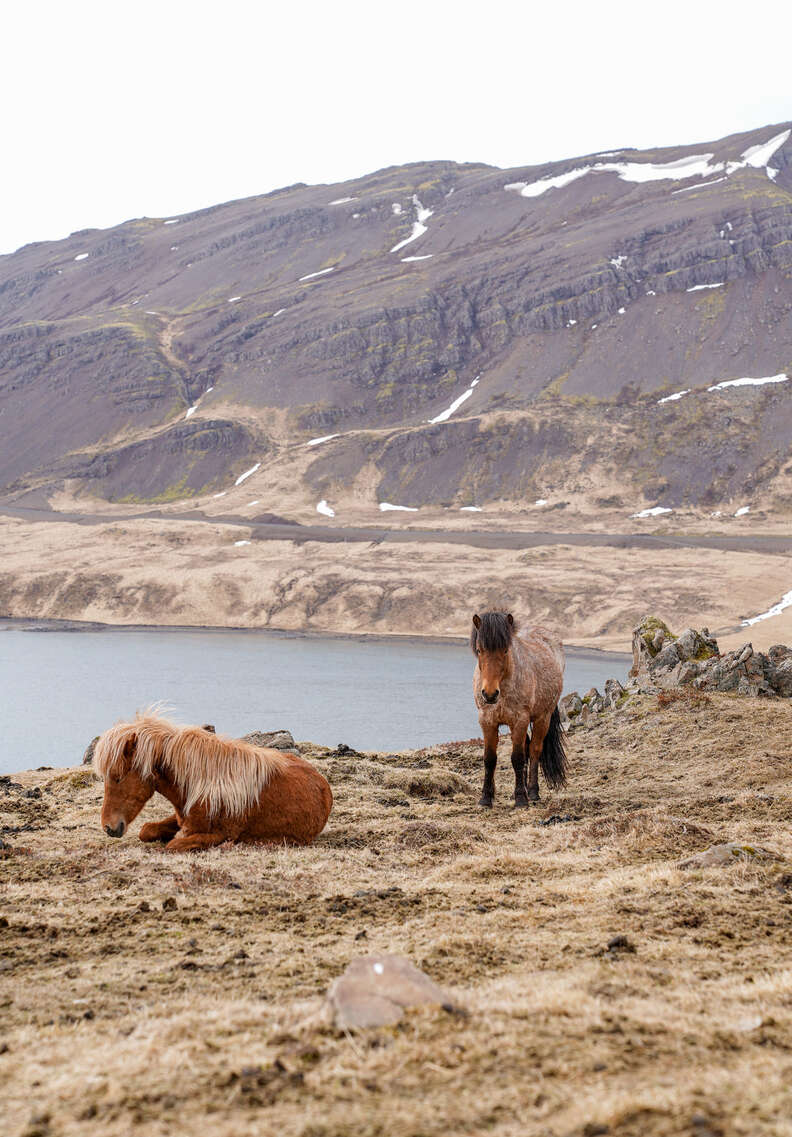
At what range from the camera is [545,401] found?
129m

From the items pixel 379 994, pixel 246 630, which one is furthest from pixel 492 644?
pixel 246 630

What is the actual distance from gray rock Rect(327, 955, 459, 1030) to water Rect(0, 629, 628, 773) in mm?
35798

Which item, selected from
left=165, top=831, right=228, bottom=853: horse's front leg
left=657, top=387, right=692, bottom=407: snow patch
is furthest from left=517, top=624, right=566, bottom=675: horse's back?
left=657, top=387, right=692, bottom=407: snow patch

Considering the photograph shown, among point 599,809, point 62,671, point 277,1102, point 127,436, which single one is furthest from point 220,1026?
point 127,436

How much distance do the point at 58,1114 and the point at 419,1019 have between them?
5.48 ft

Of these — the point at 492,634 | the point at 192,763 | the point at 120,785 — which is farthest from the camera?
the point at 492,634

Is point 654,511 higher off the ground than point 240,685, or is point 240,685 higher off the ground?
point 654,511

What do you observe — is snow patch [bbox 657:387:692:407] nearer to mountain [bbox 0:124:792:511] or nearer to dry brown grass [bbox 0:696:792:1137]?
mountain [bbox 0:124:792:511]

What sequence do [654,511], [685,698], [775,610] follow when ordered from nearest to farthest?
[685,698]
[775,610]
[654,511]

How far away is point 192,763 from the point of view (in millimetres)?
9883

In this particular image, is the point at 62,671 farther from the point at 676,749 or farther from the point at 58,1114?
A: the point at 58,1114

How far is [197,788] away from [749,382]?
124 metres

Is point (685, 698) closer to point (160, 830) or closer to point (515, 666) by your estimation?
point (515, 666)

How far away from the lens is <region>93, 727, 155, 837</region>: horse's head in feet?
31.9
